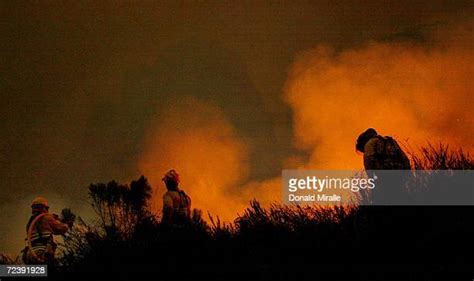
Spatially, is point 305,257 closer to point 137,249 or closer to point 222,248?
point 222,248

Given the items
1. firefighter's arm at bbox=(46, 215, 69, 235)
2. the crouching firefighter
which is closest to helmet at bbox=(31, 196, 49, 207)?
the crouching firefighter

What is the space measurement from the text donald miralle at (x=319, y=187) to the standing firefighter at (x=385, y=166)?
4.5 inches

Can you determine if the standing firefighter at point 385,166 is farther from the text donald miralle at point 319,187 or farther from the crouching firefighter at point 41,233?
the crouching firefighter at point 41,233

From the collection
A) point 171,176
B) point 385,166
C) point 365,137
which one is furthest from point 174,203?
point 385,166

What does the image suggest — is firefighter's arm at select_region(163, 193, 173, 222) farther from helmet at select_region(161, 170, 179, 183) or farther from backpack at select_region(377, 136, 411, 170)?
backpack at select_region(377, 136, 411, 170)

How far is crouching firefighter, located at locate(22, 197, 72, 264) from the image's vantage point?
543 centimetres

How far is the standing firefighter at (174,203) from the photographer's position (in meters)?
5.47

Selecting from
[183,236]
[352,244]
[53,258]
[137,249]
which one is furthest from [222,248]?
[53,258]

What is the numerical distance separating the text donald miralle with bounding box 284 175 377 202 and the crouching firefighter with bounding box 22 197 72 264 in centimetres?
187

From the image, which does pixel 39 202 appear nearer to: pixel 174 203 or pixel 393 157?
pixel 174 203

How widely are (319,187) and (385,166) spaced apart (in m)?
0.56

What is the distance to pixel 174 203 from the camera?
5.66m

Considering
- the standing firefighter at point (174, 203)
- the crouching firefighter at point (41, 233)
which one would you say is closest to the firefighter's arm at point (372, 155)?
the standing firefighter at point (174, 203)

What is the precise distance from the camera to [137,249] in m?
5.04
